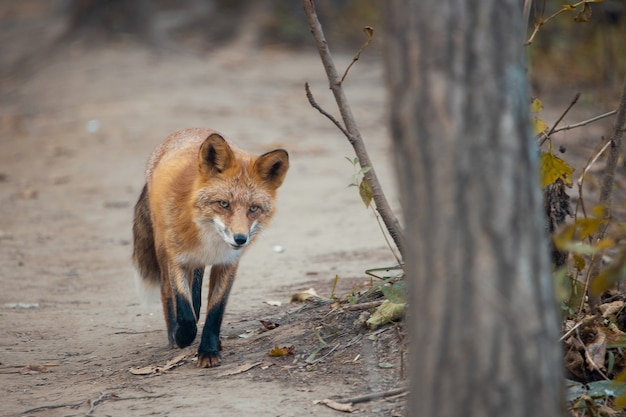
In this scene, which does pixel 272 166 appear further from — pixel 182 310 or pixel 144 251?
pixel 144 251

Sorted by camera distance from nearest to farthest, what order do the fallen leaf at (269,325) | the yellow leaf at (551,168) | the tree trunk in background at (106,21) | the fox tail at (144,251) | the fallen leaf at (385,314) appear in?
the yellow leaf at (551,168) < the fallen leaf at (385,314) < the fallen leaf at (269,325) < the fox tail at (144,251) < the tree trunk in background at (106,21)

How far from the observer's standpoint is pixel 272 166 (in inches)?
201

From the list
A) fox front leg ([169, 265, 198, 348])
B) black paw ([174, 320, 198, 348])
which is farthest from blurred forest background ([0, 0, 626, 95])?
black paw ([174, 320, 198, 348])

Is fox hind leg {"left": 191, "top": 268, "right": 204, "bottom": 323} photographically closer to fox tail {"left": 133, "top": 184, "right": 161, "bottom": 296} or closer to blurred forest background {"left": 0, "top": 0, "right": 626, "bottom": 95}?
fox tail {"left": 133, "top": 184, "right": 161, "bottom": 296}

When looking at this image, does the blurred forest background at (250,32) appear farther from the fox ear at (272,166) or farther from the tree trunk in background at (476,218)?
the tree trunk in background at (476,218)

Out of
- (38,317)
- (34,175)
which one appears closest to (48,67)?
(34,175)

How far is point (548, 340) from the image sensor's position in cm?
247

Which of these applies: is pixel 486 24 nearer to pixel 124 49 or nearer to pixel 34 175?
pixel 34 175

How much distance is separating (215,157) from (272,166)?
0.40 m

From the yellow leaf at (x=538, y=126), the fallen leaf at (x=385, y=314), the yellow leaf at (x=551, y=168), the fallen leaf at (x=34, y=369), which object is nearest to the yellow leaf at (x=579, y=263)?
the yellow leaf at (x=551, y=168)

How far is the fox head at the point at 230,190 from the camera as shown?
4812 millimetres

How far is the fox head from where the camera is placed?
4812 mm

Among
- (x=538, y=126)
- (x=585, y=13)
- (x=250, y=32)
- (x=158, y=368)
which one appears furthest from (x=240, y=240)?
(x=250, y=32)

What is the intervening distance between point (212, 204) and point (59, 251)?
3824mm
